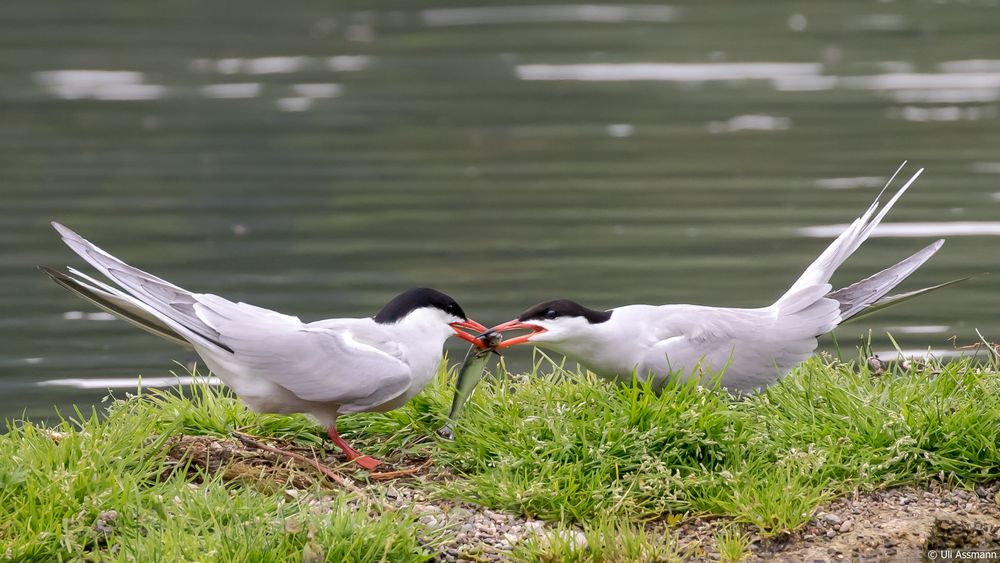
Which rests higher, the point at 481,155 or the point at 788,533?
the point at 788,533

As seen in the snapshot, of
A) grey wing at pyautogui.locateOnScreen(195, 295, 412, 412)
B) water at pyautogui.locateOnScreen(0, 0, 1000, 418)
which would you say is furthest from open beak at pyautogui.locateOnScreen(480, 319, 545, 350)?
water at pyautogui.locateOnScreen(0, 0, 1000, 418)

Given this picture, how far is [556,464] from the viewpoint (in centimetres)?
559

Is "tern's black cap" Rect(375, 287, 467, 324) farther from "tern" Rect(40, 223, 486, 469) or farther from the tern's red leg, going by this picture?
the tern's red leg

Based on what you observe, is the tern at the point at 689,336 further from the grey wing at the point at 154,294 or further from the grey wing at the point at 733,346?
the grey wing at the point at 154,294

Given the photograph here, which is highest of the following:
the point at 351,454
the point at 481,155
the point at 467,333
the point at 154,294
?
the point at 154,294

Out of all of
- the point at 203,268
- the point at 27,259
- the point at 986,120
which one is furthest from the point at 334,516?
the point at 986,120

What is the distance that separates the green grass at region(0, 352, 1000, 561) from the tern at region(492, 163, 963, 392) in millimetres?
128

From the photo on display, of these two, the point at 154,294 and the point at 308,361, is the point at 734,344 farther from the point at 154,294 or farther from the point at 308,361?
the point at 154,294

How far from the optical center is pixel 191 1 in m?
27.1

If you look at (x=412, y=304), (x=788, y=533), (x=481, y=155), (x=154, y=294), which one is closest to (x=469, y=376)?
(x=412, y=304)

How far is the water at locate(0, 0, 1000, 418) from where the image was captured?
411 inches

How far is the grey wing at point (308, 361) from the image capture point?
5750mm

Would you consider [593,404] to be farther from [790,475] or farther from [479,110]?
[479,110]

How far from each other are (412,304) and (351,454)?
2.25ft
